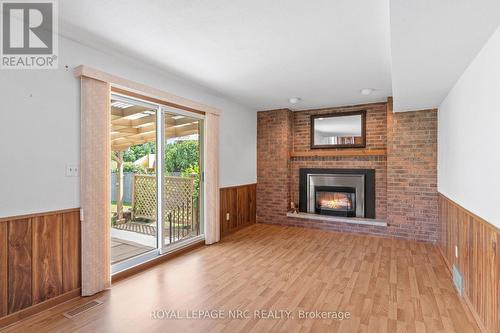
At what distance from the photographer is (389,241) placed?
434 cm

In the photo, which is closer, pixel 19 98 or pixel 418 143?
pixel 19 98

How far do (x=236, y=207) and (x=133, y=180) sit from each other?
213 cm

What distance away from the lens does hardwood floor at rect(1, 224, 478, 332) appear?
2055mm

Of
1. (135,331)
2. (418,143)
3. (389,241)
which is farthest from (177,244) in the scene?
(418,143)

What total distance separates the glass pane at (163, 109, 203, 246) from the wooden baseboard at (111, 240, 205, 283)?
0.17 metres

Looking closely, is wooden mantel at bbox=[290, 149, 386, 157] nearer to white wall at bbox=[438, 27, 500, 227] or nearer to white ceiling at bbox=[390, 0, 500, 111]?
white wall at bbox=[438, 27, 500, 227]

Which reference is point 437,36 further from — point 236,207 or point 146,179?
point 236,207

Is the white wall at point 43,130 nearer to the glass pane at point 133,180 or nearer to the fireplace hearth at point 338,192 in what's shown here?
the glass pane at point 133,180

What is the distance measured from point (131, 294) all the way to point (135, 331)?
0.63m

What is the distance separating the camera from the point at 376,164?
493 cm

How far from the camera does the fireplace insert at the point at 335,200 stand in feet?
16.8

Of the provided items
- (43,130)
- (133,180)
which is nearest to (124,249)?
(133,180)

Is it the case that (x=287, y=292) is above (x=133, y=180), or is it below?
below

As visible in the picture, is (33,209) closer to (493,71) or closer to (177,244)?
(177,244)
